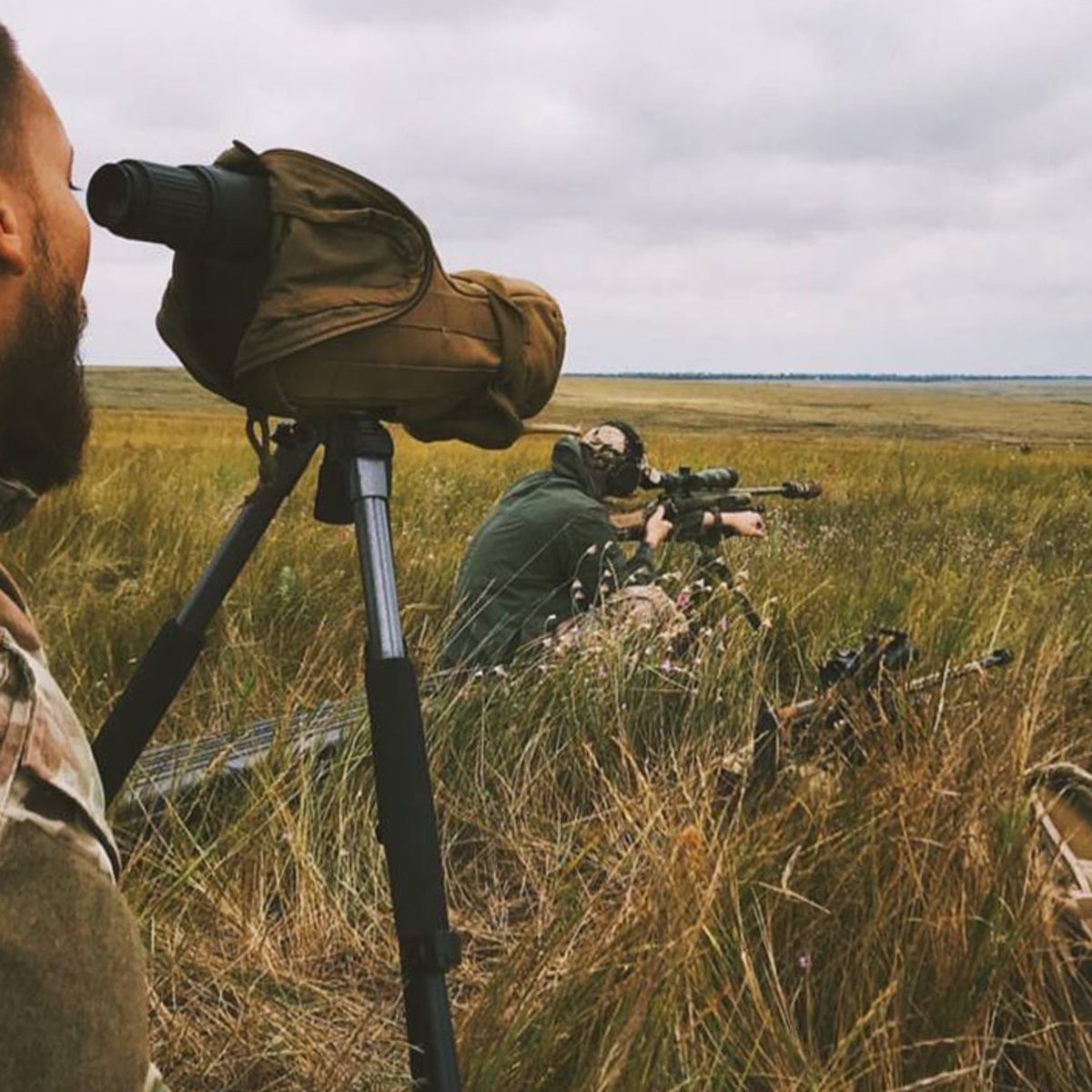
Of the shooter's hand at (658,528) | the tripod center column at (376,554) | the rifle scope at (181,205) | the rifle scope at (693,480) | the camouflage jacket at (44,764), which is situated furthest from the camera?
the rifle scope at (693,480)

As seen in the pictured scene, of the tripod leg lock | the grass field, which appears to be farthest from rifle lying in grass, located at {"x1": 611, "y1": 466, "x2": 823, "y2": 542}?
the tripod leg lock

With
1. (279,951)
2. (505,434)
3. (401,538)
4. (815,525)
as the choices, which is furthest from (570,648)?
(815,525)

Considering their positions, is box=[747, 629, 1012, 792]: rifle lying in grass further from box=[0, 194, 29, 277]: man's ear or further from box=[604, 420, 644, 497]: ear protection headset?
box=[604, 420, 644, 497]: ear protection headset

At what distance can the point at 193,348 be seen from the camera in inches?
63.3

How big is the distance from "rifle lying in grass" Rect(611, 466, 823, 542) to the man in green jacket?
0.05 meters

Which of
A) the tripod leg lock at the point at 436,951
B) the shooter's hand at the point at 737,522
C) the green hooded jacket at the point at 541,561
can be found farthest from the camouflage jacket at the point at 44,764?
the shooter's hand at the point at 737,522

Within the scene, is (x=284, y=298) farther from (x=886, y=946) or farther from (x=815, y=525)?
(x=815, y=525)

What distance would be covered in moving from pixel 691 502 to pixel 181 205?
375 cm

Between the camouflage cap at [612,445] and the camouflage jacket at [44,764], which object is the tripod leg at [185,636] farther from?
the camouflage cap at [612,445]

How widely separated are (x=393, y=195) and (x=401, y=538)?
483 centimetres

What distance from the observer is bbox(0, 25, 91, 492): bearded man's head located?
1.11 meters

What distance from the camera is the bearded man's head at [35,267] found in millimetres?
1108

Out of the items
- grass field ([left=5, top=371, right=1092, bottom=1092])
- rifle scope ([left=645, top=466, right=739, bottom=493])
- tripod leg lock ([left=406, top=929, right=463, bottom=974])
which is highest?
rifle scope ([left=645, top=466, right=739, bottom=493])

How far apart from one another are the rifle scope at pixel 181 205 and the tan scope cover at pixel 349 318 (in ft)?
0.09
